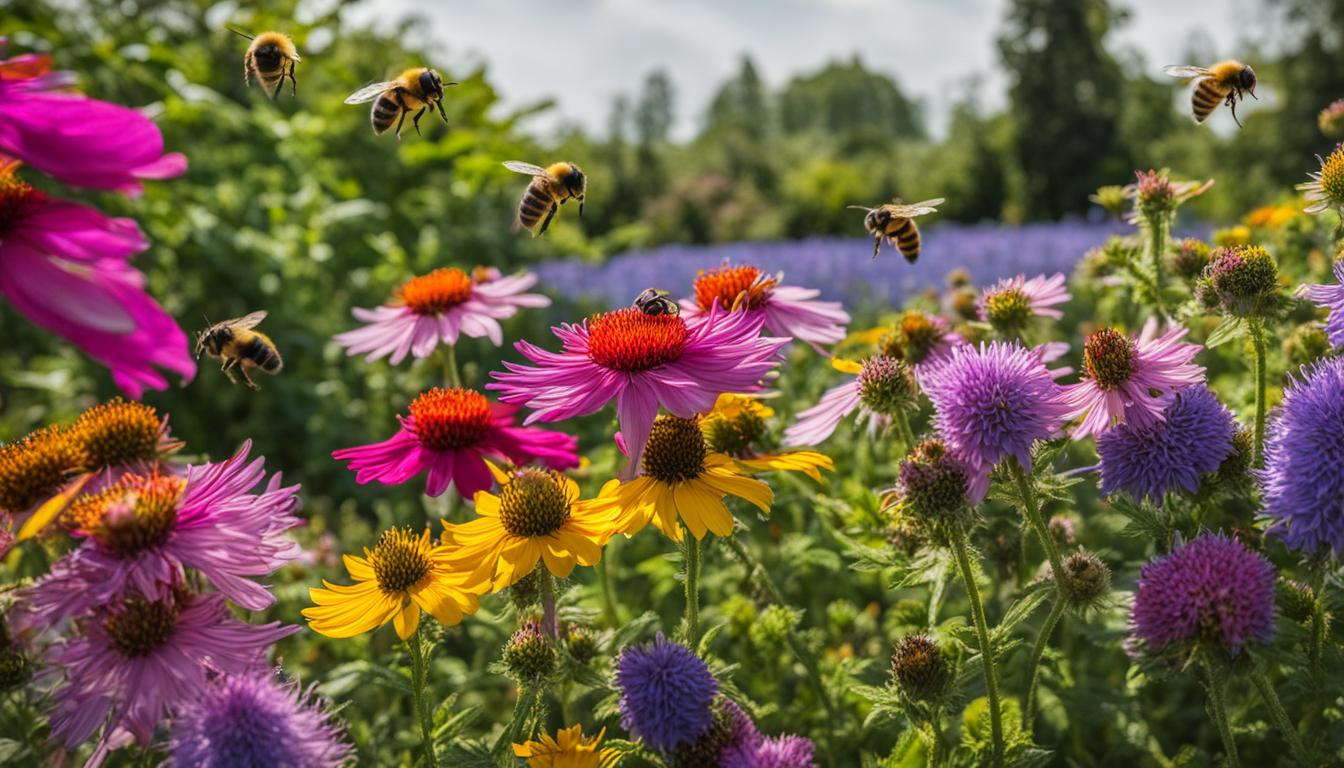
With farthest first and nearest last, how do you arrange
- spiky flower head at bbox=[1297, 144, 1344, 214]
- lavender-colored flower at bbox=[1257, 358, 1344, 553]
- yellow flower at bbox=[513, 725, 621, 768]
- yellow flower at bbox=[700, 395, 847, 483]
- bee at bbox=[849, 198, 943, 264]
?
1. bee at bbox=[849, 198, 943, 264]
2. yellow flower at bbox=[700, 395, 847, 483]
3. spiky flower head at bbox=[1297, 144, 1344, 214]
4. yellow flower at bbox=[513, 725, 621, 768]
5. lavender-colored flower at bbox=[1257, 358, 1344, 553]

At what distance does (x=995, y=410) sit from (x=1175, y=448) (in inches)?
9.7

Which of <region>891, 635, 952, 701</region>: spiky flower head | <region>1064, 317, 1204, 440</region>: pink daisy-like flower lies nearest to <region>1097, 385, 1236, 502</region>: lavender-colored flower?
<region>1064, 317, 1204, 440</region>: pink daisy-like flower

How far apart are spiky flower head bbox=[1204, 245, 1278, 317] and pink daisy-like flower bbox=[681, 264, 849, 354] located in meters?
0.53

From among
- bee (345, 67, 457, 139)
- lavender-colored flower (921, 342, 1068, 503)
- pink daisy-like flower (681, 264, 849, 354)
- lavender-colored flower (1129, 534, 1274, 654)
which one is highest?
bee (345, 67, 457, 139)

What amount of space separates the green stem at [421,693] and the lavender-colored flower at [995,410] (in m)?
0.71

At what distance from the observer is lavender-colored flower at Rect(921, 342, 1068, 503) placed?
1157mm

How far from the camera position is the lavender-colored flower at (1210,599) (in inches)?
41.3

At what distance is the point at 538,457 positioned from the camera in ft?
4.95

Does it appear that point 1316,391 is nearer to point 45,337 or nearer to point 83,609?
point 83,609

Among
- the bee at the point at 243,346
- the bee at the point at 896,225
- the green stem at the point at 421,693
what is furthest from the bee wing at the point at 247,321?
the bee at the point at 896,225

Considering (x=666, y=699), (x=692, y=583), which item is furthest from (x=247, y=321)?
(x=666, y=699)

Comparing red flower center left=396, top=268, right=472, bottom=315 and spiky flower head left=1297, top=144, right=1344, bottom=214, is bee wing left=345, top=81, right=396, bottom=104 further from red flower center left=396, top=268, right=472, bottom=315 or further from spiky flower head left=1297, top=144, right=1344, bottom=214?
spiky flower head left=1297, top=144, right=1344, bottom=214

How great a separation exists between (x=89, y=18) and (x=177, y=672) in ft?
17.9

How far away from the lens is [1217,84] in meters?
1.89
